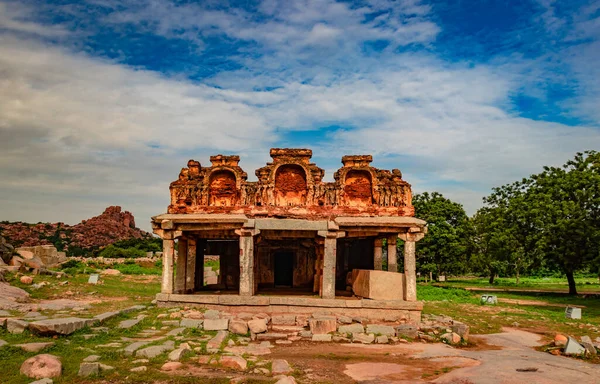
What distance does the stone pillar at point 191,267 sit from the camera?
679 inches

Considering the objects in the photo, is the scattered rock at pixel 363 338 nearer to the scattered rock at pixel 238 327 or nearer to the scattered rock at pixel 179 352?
the scattered rock at pixel 238 327

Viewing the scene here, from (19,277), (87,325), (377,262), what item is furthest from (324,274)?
(19,277)

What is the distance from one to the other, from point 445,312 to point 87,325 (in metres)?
12.6

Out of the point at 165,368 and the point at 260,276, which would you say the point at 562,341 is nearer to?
the point at 165,368

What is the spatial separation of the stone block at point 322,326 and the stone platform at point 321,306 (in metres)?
1.44

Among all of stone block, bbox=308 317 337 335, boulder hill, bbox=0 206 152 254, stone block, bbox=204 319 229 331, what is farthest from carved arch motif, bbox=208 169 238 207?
boulder hill, bbox=0 206 152 254

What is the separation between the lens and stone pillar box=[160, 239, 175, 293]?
1452 cm

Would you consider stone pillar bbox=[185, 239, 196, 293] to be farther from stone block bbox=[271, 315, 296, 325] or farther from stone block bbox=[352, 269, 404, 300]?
stone block bbox=[352, 269, 404, 300]

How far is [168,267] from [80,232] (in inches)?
2355

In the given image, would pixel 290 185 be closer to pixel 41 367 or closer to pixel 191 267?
pixel 191 267

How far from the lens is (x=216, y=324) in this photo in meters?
11.6

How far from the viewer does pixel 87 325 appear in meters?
9.89

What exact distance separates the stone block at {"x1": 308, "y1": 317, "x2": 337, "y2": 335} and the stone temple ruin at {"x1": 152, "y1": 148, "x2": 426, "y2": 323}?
1497mm

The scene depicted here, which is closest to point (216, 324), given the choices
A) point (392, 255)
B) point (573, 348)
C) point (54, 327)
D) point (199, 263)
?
point (54, 327)
